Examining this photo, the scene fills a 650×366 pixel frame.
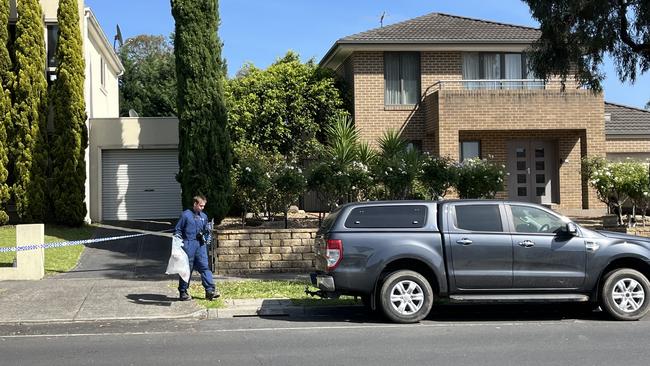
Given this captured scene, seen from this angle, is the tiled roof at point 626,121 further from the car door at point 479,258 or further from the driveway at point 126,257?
the car door at point 479,258

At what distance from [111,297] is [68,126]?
29.6 feet

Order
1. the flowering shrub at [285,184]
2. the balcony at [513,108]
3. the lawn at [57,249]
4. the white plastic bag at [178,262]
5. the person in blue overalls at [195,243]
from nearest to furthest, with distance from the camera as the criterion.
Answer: the white plastic bag at [178,262]
the person in blue overalls at [195,243]
the lawn at [57,249]
the flowering shrub at [285,184]
the balcony at [513,108]

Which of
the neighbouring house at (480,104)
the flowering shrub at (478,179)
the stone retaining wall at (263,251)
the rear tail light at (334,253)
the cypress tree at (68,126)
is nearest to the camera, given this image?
the rear tail light at (334,253)

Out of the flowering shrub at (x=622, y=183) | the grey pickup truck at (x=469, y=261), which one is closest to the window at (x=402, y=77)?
the flowering shrub at (x=622, y=183)

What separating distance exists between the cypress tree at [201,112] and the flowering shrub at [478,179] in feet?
17.3

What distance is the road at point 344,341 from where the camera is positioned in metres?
7.12

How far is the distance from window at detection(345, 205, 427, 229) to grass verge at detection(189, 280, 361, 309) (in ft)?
6.49

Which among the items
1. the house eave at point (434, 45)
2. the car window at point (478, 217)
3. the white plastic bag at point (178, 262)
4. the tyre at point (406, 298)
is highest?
the house eave at point (434, 45)

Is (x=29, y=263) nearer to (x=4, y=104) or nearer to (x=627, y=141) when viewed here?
(x=4, y=104)

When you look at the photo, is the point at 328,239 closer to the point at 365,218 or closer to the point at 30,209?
the point at 365,218

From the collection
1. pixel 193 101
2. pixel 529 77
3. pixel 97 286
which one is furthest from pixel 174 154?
pixel 529 77

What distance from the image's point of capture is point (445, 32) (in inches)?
851

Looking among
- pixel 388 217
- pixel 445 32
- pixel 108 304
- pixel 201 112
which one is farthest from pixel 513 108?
pixel 108 304

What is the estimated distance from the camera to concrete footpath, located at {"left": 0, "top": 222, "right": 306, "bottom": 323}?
10.0 meters
